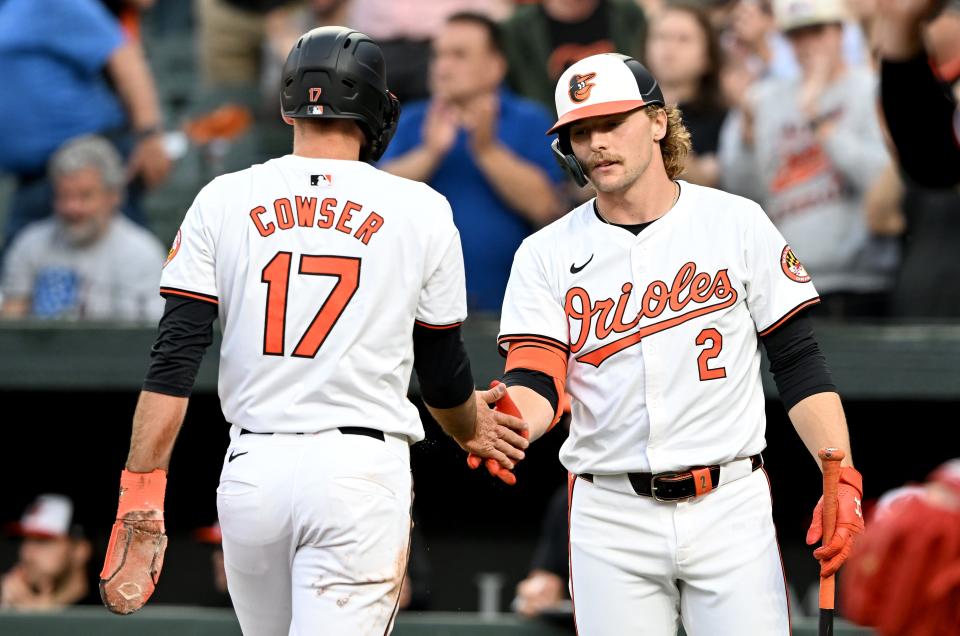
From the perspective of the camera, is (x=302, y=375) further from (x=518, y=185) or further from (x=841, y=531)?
(x=518, y=185)

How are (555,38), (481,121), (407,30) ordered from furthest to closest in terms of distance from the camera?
(407,30)
(555,38)
(481,121)

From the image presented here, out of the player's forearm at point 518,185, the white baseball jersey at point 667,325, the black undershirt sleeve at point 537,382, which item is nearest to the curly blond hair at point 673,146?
the white baseball jersey at point 667,325

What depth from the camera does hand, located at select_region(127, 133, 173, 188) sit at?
7.72 meters

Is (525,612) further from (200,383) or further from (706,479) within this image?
(706,479)

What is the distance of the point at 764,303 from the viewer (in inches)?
162

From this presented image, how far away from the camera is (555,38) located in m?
7.68

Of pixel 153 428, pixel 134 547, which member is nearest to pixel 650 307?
pixel 153 428

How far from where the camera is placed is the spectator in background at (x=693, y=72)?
23.5 feet

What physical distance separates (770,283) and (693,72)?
333cm

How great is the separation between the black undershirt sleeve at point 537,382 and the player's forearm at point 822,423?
676mm

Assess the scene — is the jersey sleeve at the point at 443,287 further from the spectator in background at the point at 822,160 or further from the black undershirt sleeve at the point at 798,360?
the spectator in background at the point at 822,160

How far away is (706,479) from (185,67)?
23.1 ft

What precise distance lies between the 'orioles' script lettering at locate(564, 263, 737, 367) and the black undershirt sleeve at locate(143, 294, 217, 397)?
1036mm

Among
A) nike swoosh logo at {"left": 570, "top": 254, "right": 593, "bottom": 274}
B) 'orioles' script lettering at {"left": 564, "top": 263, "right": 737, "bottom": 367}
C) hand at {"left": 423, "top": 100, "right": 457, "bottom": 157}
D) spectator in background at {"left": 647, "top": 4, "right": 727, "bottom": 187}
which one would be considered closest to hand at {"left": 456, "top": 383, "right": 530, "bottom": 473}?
'orioles' script lettering at {"left": 564, "top": 263, "right": 737, "bottom": 367}
